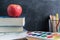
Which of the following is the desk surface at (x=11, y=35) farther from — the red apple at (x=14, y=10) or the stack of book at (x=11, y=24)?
the red apple at (x=14, y=10)

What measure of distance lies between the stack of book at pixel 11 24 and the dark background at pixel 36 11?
187 millimetres

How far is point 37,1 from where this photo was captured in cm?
93

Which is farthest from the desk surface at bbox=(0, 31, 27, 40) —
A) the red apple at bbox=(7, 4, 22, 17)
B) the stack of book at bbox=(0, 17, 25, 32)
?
the red apple at bbox=(7, 4, 22, 17)

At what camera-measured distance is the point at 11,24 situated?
0.75 metres

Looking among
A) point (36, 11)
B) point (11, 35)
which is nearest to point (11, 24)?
point (11, 35)

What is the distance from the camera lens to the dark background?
929 mm

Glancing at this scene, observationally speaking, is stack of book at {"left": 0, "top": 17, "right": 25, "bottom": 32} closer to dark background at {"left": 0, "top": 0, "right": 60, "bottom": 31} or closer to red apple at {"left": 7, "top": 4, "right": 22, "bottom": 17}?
red apple at {"left": 7, "top": 4, "right": 22, "bottom": 17}

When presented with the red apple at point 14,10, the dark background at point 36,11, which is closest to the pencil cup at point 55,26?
the dark background at point 36,11

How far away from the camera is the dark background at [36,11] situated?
3.05 feet

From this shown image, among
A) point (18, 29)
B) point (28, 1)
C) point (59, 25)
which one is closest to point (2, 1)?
point (28, 1)

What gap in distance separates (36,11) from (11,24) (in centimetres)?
25

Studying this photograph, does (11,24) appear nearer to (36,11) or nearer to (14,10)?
(14,10)

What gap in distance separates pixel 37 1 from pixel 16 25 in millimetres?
277

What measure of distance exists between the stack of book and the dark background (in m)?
0.19
